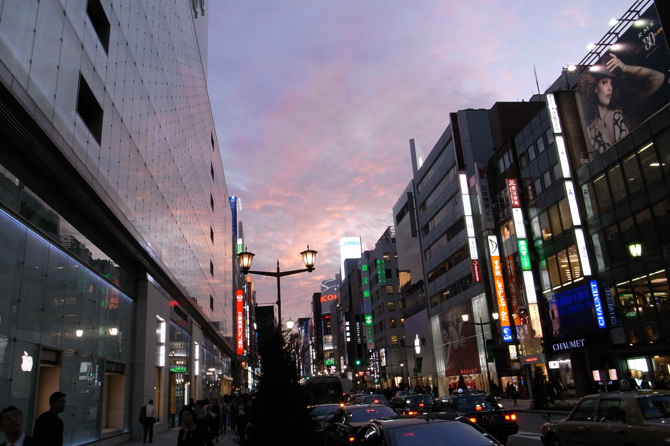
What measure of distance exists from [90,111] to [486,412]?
16569 millimetres

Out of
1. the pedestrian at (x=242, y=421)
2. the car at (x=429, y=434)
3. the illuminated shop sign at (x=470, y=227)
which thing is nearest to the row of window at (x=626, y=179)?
the illuminated shop sign at (x=470, y=227)

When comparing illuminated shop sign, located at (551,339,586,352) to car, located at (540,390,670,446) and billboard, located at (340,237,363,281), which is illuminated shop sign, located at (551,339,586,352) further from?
billboard, located at (340,237,363,281)

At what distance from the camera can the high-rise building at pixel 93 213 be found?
12195mm

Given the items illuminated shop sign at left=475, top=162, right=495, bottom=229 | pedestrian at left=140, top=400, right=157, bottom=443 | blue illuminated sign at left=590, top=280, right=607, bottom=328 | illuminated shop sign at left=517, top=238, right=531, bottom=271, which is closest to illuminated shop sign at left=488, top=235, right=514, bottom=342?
illuminated shop sign at left=475, top=162, right=495, bottom=229

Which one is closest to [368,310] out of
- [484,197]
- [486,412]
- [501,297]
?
[484,197]

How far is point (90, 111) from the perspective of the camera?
17.9 m

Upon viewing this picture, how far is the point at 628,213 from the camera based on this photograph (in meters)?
31.1

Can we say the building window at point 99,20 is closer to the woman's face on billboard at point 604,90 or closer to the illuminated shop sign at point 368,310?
the woman's face on billboard at point 604,90

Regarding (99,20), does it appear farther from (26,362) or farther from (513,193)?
(513,193)

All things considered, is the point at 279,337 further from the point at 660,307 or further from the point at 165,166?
the point at 660,307

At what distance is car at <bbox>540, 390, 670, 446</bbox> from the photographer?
29.5 feet

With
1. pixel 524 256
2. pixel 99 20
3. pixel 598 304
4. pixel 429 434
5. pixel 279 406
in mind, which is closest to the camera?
pixel 429 434

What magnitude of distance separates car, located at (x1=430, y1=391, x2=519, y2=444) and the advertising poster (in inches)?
1486

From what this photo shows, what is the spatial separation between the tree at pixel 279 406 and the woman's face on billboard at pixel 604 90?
3271cm
